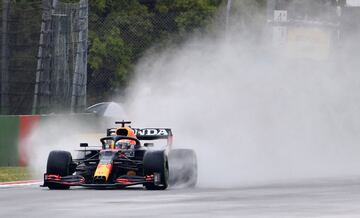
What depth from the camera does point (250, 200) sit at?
797 inches

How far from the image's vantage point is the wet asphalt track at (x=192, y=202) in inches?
702

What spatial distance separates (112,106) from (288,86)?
471 cm

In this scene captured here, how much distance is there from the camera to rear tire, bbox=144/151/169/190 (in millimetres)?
23297

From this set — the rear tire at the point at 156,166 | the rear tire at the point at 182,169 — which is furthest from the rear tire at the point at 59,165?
the rear tire at the point at 182,169

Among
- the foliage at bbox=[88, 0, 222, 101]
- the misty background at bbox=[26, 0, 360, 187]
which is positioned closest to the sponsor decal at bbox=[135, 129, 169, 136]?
the misty background at bbox=[26, 0, 360, 187]

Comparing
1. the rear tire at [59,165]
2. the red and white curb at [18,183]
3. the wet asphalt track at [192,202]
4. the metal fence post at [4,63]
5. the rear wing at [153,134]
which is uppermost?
the metal fence post at [4,63]

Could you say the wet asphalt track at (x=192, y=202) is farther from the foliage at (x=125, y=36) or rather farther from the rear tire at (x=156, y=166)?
the foliage at (x=125, y=36)

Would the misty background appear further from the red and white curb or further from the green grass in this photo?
the red and white curb

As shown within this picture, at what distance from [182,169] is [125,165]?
128 centimetres

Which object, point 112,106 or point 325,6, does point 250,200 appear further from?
point 325,6

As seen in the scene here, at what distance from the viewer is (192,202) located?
19.9 metres

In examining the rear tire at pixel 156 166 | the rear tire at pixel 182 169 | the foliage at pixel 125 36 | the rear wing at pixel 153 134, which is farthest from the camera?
the foliage at pixel 125 36

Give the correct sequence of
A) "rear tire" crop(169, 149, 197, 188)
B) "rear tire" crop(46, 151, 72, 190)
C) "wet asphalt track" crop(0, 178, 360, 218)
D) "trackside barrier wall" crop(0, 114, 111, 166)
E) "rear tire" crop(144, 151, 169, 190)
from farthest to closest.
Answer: "trackside barrier wall" crop(0, 114, 111, 166) < "rear tire" crop(169, 149, 197, 188) < "rear tire" crop(46, 151, 72, 190) < "rear tire" crop(144, 151, 169, 190) < "wet asphalt track" crop(0, 178, 360, 218)

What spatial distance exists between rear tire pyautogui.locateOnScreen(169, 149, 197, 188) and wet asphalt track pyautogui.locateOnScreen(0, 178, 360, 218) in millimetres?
1181
